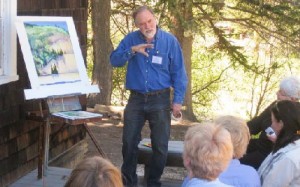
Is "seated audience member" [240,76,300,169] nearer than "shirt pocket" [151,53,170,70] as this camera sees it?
Yes

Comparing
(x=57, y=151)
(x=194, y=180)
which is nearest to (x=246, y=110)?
(x=57, y=151)

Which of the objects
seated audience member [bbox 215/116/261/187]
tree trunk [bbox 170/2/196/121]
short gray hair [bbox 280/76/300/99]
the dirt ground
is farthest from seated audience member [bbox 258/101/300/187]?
tree trunk [bbox 170/2/196/121]

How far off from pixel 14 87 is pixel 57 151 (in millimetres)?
1208

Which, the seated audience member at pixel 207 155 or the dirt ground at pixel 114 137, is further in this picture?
the dirt ground at pixel 114 137

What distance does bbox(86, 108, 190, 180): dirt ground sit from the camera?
270 inches

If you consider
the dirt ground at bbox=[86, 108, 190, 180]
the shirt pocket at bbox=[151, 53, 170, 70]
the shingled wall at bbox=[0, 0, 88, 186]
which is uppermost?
the shirt pocket at bbox=[151, 53, 170, 70]

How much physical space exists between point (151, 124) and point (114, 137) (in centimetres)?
374

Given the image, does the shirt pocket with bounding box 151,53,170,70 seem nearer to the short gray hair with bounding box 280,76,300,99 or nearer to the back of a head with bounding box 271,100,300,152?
the short gray hair with bounding box 280,76,300,99

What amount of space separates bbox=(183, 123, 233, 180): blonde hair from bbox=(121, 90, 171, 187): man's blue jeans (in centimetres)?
200

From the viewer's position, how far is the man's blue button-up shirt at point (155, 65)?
4441 millimetres

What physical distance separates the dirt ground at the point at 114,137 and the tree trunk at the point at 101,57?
1.49m

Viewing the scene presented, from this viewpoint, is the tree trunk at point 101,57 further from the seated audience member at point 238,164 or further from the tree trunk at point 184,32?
the seated audience member at point 238,164

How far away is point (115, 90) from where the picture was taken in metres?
15.1

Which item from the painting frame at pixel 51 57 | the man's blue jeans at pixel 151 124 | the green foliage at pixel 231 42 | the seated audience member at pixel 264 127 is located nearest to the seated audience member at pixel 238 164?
the seated audience member at pixel 264 127
